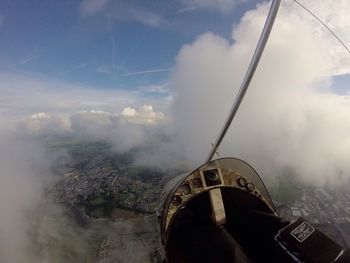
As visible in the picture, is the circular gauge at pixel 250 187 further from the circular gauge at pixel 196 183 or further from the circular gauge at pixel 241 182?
the circular gauge at pixel 196 183

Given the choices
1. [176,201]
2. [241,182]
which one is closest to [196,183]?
[176,201]

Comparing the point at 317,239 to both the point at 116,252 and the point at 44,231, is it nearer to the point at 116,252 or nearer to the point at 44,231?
the point at 116,252

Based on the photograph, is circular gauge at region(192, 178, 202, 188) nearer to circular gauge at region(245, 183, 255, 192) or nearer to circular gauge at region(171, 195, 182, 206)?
circular gauge at region(171, 195, 182, 206)

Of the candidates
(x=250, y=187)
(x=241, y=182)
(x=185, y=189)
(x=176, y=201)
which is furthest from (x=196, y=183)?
(x=250, y=187)

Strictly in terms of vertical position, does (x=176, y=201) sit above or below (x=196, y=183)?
below

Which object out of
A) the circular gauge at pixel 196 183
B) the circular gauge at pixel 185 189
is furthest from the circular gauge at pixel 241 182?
the circular gauge at pixel 185 189

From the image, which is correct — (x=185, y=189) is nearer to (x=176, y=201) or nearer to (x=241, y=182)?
(x=176, y=201)

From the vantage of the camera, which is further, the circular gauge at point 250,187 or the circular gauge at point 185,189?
the circular gauge at point 250,187

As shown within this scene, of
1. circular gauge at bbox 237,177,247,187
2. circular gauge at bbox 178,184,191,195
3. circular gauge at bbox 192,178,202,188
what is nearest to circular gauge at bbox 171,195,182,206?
circular gauge at bbox 178,184,191,195

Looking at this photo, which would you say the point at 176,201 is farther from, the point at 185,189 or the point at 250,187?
the point at 250,187

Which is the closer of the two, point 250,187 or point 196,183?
point 196,183

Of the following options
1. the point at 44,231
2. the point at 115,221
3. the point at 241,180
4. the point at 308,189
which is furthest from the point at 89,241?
the point at 308,189
